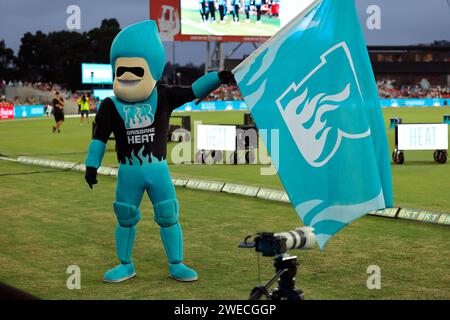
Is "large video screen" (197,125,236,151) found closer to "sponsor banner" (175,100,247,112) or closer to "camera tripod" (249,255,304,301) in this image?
"camera tripod" (249,255,304,301)

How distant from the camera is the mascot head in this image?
6496mm

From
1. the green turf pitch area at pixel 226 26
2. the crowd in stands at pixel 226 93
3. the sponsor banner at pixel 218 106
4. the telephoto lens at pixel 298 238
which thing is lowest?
the telephoto lens at pixel 298 238

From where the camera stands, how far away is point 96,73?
228 feet

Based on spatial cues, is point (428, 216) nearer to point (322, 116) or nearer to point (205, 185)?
point (322, 116)

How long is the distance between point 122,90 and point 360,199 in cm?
246

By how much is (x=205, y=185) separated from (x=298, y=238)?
7864 millimetres

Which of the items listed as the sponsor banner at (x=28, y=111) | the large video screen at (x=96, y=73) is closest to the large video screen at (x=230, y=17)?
the large video screen at (x=96, y=73)

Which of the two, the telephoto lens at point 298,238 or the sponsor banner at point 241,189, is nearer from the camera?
the telephoto lens at point 298,238

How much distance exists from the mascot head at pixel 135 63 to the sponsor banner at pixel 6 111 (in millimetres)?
43409

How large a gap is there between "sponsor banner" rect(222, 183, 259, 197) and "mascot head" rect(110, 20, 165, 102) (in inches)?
201

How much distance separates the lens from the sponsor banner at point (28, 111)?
5062cm

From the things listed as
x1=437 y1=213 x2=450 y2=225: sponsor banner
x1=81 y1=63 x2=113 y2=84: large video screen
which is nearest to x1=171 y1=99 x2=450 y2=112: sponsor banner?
x1=81 y1=63 x2=113 y2=84: large video screen

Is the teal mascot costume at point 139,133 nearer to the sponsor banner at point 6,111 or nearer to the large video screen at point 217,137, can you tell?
the large video screen at point 217,137

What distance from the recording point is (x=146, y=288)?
6.22 m
